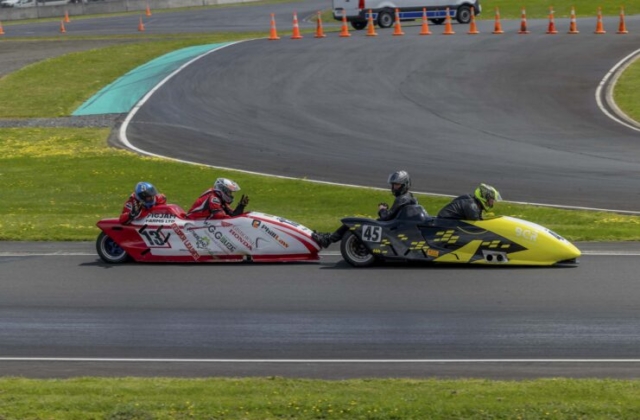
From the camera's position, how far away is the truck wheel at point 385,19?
47.9 m

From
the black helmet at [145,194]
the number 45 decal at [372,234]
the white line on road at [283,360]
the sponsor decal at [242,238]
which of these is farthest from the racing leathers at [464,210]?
the white line on road at [283,360]

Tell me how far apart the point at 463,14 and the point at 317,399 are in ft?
133

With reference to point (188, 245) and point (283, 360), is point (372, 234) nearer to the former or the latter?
point (188, 245)

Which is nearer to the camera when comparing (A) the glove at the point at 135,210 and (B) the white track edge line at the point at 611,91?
(A) the glove at the point at 135,210

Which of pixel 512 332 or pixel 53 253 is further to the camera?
pixel 53 253

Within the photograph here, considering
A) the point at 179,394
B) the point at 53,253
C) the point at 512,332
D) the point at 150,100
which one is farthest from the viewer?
the point at 150,100

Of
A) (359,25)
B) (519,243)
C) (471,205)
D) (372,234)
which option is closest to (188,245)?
(372,234)

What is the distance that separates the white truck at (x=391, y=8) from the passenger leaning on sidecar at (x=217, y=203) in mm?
30704

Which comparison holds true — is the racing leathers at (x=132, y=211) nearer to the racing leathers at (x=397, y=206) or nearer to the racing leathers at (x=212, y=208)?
the racing leathers at (x=212, y=208)

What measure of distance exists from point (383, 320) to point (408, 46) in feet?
96.0

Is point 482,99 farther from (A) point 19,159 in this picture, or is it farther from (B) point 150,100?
(A) point 19,159

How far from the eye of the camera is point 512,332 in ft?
42.7

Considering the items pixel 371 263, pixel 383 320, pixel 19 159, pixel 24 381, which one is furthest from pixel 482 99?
pixel 24 381

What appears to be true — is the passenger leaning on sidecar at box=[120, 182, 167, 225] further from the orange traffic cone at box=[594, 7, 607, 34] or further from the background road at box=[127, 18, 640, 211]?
the orange traffic cone at box=[594, 7, 607, 34]
